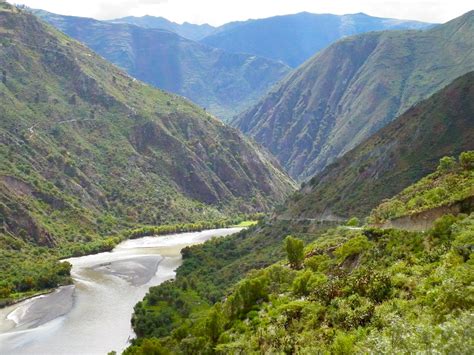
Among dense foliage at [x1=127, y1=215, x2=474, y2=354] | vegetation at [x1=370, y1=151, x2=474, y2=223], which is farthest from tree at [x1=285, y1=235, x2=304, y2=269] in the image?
vegetation at [x1=370, y1=151, x2=474, y2=223]

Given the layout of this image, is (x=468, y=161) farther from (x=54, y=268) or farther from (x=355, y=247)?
(x=54, y=268)

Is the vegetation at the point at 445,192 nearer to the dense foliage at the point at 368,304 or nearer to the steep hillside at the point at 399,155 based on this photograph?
the dense foliage at the point at 368,304

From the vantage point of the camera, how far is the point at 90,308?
97.2 m

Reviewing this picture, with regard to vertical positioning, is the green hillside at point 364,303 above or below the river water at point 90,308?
above

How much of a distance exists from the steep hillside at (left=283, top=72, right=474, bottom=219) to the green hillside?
36.4 meters

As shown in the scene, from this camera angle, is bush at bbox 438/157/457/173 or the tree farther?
bush at bbox 438/157/457/173

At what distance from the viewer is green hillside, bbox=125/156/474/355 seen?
73.5 feet

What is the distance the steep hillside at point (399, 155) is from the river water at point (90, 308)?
3688 cm

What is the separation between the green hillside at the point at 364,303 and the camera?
22.4 meters

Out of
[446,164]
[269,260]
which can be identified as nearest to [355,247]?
[446,164]

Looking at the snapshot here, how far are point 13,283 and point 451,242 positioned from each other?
312 feet

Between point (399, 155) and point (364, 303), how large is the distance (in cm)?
7998

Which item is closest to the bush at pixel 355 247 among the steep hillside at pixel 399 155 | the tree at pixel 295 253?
the tree at pixel 295 253

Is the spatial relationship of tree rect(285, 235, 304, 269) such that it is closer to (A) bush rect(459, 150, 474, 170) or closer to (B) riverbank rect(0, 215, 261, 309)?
(A) bush rect(459, 150, 474, 170)
